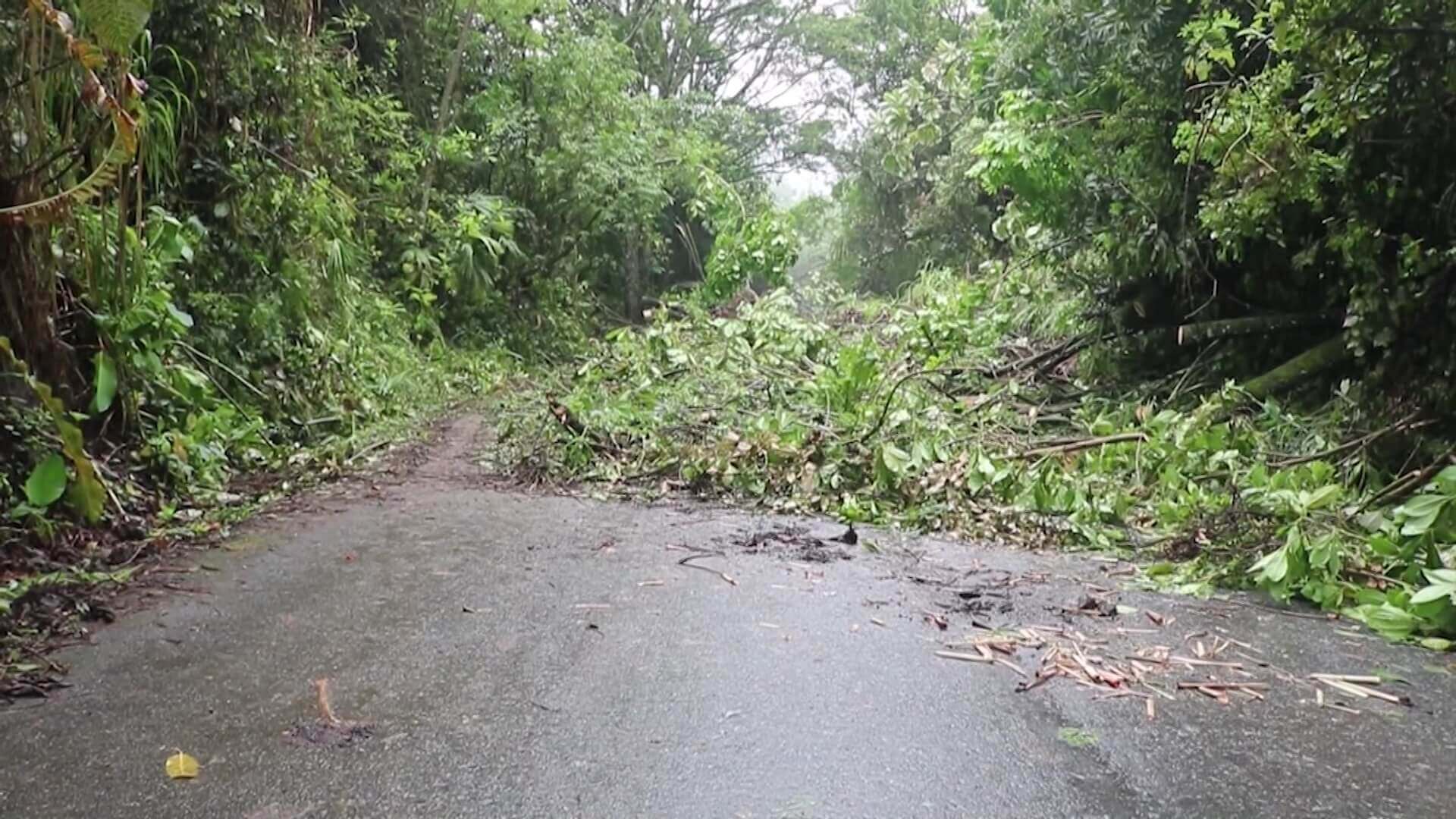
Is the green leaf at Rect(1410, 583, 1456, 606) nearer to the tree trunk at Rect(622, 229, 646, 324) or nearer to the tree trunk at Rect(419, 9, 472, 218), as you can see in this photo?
the tree trunk at Rect(419, 9, 472, 218)

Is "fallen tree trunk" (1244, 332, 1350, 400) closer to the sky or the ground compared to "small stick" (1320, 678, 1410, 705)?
closer to the sky

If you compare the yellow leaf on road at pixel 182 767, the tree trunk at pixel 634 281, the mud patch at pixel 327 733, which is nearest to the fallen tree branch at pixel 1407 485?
the mud patch at pixel 327 733

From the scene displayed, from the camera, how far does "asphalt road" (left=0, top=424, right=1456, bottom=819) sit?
203cm

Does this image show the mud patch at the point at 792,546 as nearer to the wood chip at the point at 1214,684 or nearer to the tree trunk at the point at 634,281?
the wood chip at the point at 1214,684

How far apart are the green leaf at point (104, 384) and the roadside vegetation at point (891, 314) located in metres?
0.02

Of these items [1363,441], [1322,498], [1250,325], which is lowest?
[1322,498]

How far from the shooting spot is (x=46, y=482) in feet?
11.0

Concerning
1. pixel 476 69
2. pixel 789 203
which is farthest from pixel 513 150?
pixel 789 203

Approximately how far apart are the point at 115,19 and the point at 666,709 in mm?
2965

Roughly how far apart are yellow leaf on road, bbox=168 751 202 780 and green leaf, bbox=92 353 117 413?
244 centimetres

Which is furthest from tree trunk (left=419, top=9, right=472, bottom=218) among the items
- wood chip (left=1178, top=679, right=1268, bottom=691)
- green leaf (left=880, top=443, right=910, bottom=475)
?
wood chip (left=1178, top=679, right=1268, bottom=691)

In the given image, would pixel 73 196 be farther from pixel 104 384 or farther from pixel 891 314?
pixel 891 314

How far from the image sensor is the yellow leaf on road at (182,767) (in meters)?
2.03

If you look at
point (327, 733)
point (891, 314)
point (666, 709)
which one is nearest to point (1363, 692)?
point (666, 709)
